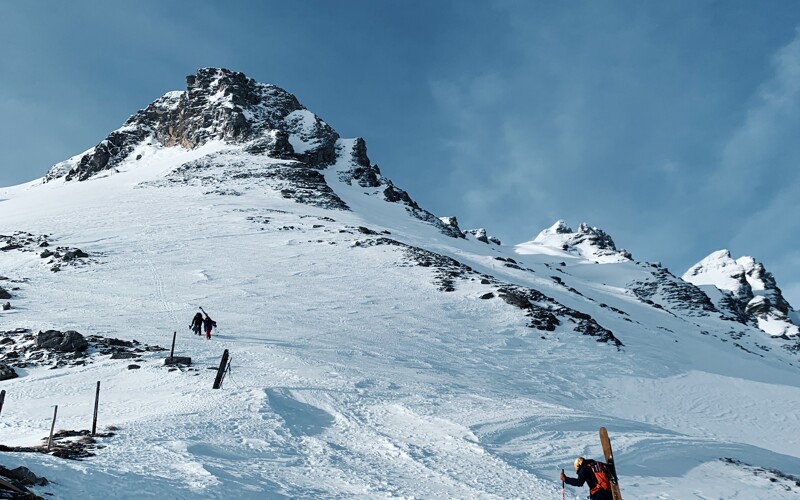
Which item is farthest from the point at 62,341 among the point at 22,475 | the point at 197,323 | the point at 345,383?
the point at 22,475

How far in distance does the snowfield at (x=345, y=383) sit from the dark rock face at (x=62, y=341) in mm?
1718

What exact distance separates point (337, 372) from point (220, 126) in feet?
297

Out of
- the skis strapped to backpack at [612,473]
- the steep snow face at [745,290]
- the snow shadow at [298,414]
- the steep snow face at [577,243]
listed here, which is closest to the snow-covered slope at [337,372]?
the snow shadow at [298,414]

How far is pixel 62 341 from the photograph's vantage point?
19.4 meters

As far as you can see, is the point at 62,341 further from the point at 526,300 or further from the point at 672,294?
the point at 672,294

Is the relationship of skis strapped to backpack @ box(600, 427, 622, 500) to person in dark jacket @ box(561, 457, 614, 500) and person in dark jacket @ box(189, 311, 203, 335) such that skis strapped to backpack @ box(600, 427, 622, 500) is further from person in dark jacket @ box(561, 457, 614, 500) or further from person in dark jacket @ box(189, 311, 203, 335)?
person in dark jacket @ box(189, 311, 203, 335)

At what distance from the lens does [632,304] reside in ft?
192

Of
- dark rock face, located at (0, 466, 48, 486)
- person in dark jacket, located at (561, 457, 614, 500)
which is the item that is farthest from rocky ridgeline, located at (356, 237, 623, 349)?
dark rock face, located at (0, 466, 48, 486)

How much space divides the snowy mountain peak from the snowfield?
46018 mm

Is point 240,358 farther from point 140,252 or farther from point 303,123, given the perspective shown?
point 303,123

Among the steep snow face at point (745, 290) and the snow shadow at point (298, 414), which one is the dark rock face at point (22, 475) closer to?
the snow shadow at point (298, 414)

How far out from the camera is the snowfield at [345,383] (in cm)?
995

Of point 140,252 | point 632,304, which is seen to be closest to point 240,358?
point 140,252

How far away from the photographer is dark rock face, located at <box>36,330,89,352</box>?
63.2ft
